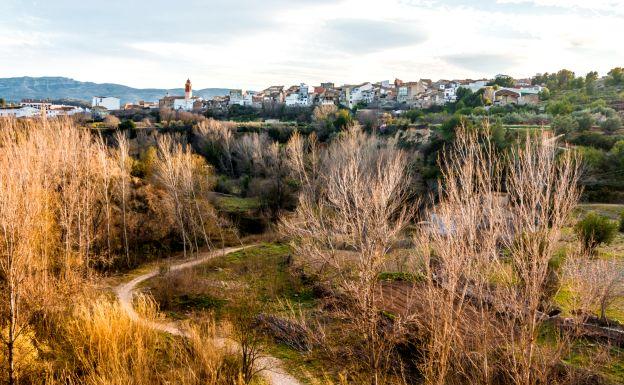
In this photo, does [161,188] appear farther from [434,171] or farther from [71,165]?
[434,171]

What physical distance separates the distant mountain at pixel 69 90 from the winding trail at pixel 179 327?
15120 cm

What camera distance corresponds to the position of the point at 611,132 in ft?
121

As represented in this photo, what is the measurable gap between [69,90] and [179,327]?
19909cm

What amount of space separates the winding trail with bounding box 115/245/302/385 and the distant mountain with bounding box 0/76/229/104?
151m

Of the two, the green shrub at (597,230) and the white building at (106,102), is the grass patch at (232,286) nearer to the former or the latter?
the green shrub at (597,230)

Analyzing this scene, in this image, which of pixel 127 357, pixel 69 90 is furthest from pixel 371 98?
pixel 69 90

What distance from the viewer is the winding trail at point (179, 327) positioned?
11227 millimetres

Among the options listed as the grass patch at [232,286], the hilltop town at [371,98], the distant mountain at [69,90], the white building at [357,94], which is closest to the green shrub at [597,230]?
the grass patch at [232,286]

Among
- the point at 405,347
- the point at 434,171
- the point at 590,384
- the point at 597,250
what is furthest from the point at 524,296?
the point at 434,171

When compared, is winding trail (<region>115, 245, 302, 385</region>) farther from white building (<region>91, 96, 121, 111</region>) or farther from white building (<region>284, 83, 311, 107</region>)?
white building (<region>91, 96, 121, 111</region>)

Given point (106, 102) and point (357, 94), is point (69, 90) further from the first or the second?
point (357, 94)

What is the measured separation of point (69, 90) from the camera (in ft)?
591

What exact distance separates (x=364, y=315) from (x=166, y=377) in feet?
18.1

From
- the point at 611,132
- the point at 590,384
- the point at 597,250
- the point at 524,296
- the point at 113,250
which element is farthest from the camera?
the point at 611,132
